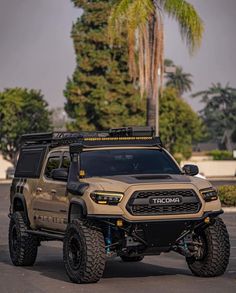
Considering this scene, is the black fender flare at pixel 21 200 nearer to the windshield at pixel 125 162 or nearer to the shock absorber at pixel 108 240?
the windshield at pixel 125 162

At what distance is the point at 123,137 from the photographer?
1403cm

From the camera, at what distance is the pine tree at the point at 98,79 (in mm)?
76625

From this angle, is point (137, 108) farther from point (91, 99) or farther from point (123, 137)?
point (123, 137)

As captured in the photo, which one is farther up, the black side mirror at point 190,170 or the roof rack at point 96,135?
the roof rack at point 96,135

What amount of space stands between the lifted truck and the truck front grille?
0.01 metres

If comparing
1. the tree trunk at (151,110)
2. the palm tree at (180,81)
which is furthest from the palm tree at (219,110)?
the tree trunk at (151,110)

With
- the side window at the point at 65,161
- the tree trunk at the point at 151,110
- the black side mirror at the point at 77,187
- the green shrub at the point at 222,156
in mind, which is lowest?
the green shrub at the point at 222,156

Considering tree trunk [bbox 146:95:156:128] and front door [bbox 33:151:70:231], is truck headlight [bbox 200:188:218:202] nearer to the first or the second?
front door [bbox 33:151:70:231]

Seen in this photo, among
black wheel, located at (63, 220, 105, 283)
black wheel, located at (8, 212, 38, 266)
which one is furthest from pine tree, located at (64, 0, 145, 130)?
black wheel, located at (63, 220, 105, 283)

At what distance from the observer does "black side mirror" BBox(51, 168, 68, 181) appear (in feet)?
44.0

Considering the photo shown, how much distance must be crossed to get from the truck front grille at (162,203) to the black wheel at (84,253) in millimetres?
679

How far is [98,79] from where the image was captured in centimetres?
7706

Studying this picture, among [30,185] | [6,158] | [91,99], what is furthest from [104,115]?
[30,185]

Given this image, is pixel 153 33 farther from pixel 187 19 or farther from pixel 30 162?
pixel 30 162
